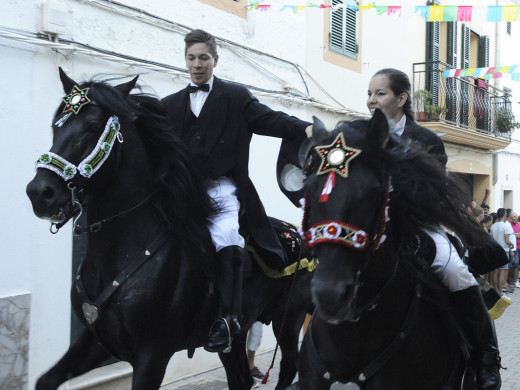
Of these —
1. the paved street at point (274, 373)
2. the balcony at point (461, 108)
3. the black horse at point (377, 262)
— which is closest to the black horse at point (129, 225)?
the black horse at point (377, 262)

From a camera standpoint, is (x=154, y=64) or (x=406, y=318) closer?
(x=406, y=318)

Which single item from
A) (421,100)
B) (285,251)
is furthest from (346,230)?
(421,100)

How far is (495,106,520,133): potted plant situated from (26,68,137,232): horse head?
17.3 meters

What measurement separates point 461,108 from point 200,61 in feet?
45.9

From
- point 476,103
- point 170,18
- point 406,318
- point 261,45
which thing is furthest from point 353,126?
point 476,103

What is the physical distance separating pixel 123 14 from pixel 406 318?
5035 mm

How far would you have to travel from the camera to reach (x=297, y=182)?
12.3ft

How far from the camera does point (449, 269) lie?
10.3ft

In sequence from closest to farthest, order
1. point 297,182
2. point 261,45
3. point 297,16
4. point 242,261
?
point 297,182, point 242,261, point 261,45, point 297,16

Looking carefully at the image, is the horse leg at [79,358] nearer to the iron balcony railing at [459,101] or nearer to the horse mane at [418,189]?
the horse mane at [418,189]

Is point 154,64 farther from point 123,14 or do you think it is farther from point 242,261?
point 242,261

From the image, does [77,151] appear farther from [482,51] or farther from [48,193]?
[482,51]

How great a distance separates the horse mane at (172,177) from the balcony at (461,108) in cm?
1077

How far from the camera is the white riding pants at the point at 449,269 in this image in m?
3.15
